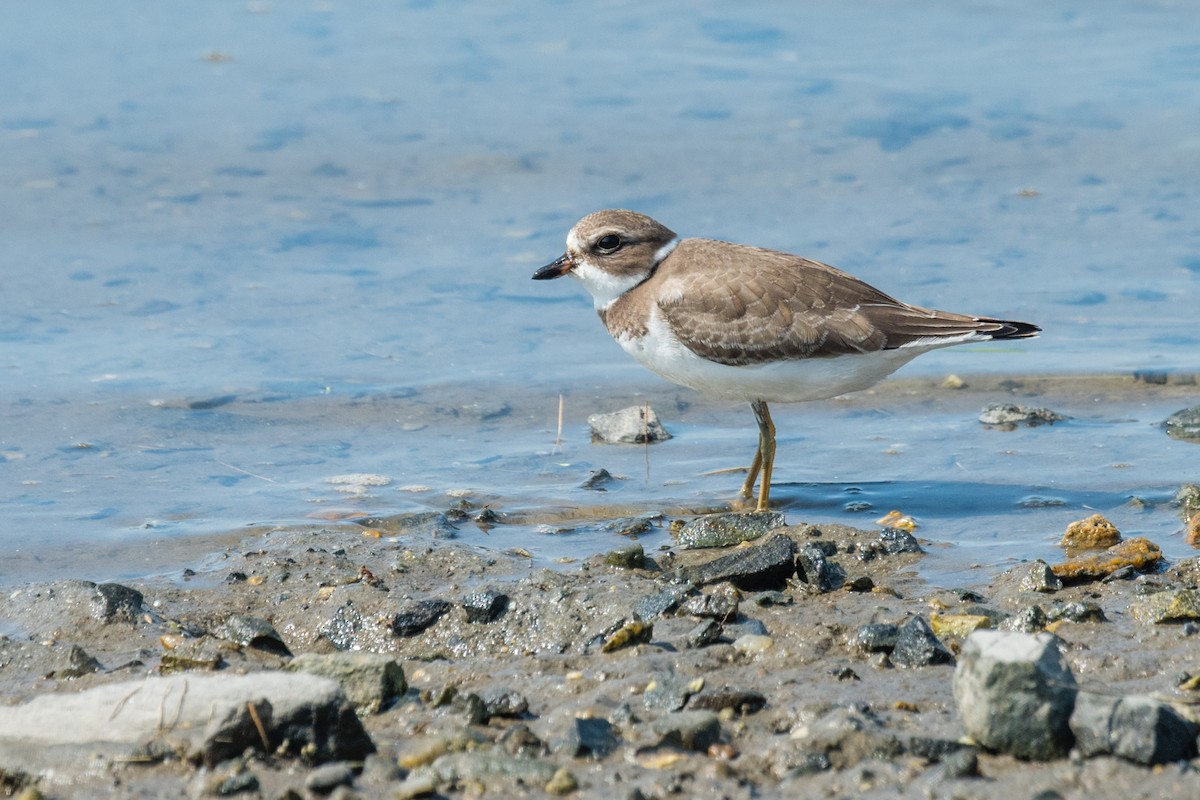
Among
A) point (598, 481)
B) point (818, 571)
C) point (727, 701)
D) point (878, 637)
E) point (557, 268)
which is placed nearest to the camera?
point (727, 701)

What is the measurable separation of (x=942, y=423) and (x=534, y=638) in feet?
12.3

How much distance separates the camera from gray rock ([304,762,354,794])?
144 inches

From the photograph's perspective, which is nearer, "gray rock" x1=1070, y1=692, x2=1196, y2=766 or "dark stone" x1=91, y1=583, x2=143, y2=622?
"gray rock" x1=1070, y1=692, x2=1196, y2=766

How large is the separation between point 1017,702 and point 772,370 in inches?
138

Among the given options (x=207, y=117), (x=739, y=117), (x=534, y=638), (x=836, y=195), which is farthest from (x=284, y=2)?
(x=534, y=638)

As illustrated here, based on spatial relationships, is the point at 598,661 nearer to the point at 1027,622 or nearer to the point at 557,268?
the point at 1027,622

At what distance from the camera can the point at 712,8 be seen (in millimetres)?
14750

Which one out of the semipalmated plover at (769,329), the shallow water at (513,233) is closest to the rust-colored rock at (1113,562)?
the shallow water at (513,233)

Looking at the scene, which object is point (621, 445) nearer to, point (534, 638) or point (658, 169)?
point (534, 638)

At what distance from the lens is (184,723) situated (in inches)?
155

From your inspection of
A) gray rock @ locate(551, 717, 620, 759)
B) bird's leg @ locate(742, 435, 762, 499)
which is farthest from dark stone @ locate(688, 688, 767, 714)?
bird's leg @ locate(742, 435, 762, 499)

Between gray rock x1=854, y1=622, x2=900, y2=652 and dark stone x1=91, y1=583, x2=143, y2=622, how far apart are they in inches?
104

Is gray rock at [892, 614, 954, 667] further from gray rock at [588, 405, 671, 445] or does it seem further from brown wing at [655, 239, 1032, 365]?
gray rock at [588, 405, 671, 445]

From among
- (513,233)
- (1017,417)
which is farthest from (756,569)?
(513,233)
